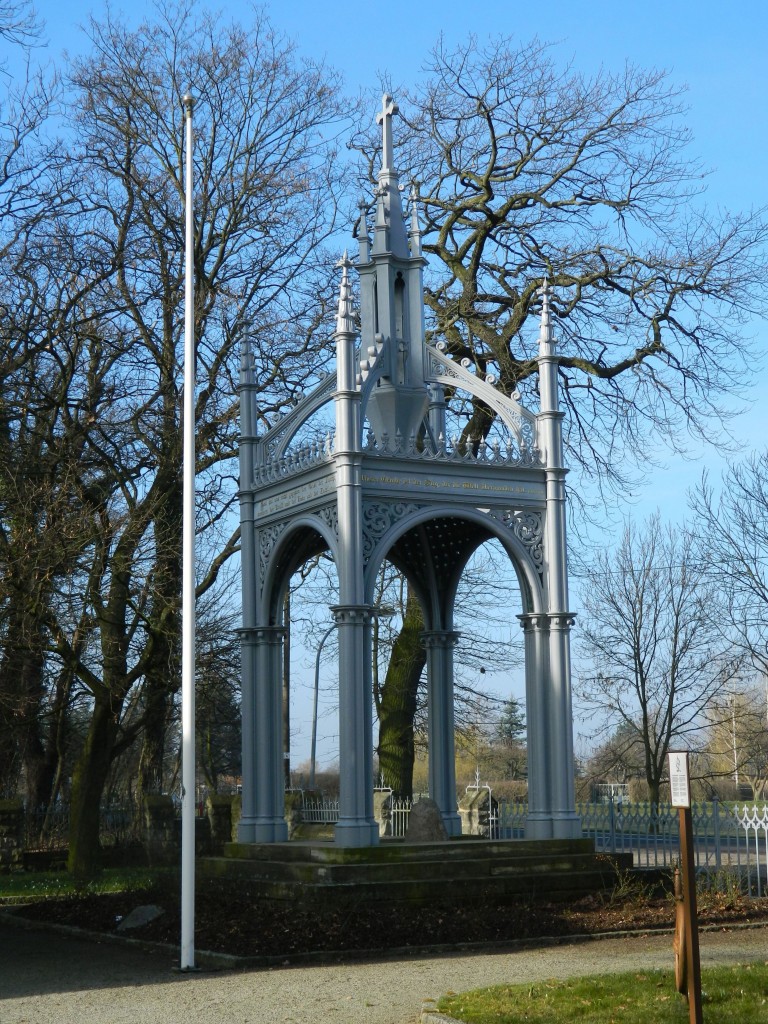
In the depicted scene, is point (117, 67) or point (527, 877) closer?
point (527, 877)

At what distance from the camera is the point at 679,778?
8773 mm

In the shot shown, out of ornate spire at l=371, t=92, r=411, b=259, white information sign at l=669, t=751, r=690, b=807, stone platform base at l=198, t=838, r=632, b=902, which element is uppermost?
ornate spire at l=371, t=92, r=411, b=259

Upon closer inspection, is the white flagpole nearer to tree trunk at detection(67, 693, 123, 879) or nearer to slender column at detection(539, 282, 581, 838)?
slender column at detection(539, 282, 581, 838)

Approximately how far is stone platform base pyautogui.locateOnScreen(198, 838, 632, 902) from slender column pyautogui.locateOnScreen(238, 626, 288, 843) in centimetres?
54

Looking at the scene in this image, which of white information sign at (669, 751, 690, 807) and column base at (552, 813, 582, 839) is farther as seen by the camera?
column base at (552, 813, 582, 839)

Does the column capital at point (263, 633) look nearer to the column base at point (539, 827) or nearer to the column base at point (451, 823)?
the column base at point (451, 823)

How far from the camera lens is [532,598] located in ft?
54.1

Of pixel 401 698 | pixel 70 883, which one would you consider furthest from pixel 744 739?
pixel 70 883

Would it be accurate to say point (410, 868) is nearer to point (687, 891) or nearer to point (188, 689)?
point (188, 689)

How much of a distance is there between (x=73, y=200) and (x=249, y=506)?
543 centimetres

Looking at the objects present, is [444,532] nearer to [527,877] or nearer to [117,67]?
[527,877]

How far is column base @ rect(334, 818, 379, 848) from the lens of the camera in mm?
14672

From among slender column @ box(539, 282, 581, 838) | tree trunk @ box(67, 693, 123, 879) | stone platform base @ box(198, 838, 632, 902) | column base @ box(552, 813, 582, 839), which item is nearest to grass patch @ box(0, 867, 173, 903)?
tree trunk @ box(67, 693, 123, 879)

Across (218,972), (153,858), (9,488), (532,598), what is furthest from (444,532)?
(153,858)
